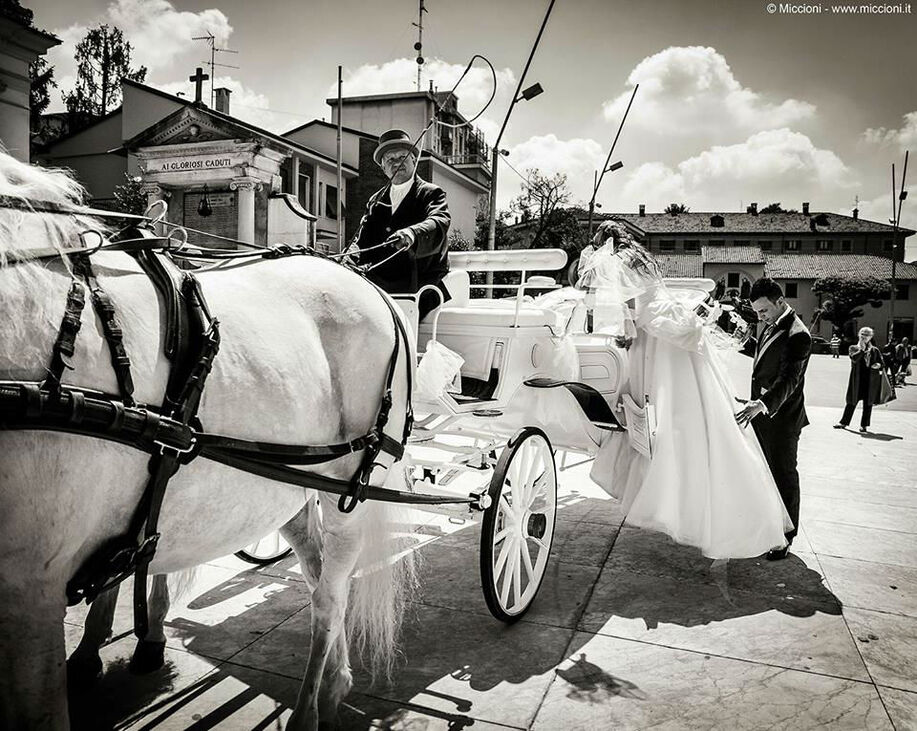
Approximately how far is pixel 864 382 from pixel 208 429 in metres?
11.6

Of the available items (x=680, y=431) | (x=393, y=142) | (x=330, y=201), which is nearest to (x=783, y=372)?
(x=680, y=431)

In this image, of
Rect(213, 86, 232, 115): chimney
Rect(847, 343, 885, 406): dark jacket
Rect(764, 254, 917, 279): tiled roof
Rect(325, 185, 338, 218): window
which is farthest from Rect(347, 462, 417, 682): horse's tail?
Rect(764, 254, 917, 279): tiled roof

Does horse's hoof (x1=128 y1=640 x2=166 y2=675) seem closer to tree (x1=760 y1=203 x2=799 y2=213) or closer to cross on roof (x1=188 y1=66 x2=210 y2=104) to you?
cross on roof (x1=188 y1=66 x2=210 y2=104)

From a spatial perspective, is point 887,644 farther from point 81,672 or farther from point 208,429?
point 81,672

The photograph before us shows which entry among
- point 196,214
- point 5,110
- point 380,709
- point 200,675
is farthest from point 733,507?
point 196,214

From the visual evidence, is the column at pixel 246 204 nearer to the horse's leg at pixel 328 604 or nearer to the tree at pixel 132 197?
the tree at pixel 132 197

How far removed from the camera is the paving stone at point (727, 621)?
323 cm

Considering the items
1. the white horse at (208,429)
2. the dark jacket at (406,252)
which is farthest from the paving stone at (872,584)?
the dark jacket at (406,252)

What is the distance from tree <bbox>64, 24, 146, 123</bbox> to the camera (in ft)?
96.9

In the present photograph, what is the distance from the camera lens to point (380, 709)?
2738 mm

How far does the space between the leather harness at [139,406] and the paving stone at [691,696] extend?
1.65m

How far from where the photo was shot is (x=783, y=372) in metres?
4.66

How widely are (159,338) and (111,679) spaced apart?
1958 millimetres

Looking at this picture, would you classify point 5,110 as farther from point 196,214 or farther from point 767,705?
point 767,705
